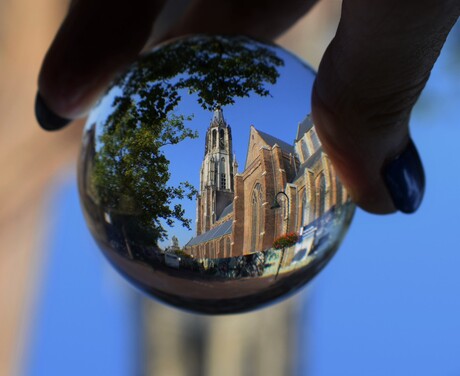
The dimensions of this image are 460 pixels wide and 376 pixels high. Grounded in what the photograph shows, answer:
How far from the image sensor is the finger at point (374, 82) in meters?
0.40

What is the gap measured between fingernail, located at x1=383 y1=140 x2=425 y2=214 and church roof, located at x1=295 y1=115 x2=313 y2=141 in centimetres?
10

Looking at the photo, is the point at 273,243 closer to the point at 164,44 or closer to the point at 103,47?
the point at 164,44

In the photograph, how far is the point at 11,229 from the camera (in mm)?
1629

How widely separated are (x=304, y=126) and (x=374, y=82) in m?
0.08

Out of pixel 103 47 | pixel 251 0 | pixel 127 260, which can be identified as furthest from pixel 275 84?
pixel 251 0

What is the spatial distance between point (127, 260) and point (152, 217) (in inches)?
1.6

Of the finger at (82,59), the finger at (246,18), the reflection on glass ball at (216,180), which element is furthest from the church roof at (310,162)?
the finger at (246,18)

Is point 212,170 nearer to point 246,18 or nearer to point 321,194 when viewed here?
point 321,194

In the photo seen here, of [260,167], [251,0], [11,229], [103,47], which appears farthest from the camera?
[11,229]

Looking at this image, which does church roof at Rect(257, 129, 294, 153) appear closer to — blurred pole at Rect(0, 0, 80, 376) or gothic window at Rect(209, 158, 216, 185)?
gothic window at Rect(209, 158, 216, 185)

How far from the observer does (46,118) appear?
570mm

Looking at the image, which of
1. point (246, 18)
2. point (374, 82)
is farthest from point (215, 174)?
point (246, 18)

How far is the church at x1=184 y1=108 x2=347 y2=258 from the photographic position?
34 centimetres

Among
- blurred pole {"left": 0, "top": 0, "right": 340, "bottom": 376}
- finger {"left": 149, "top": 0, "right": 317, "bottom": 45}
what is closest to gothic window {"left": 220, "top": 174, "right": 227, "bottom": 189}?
finger {"left": 149, "top": 0, "right": 317, "bottom": 45}
